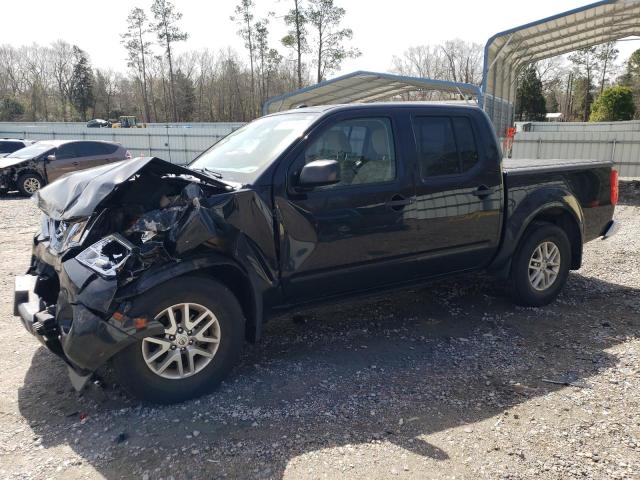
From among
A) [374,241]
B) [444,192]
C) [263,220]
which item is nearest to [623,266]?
[444,192]

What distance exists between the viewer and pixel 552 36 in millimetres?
18344

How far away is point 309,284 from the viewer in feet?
12.6

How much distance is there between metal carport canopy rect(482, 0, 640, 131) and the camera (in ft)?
50.4

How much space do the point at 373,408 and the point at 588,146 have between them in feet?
44.4

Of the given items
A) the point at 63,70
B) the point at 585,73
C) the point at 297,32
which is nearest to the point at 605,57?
the point at 585,73

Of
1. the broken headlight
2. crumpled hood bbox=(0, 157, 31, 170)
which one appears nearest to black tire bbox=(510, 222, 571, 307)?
the broken headlight

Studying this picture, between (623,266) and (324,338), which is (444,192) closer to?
(324,338)

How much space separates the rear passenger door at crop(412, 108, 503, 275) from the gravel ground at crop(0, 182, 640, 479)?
76 cm

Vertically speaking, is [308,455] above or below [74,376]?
below

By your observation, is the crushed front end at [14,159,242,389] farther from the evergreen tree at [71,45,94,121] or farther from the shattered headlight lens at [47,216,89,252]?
the evergreen tree at [71,45,94,121]

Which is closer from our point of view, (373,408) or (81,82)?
(373,408)

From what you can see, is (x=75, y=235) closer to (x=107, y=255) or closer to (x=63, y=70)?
(x=107, y=255)

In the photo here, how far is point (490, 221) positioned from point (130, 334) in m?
3.28

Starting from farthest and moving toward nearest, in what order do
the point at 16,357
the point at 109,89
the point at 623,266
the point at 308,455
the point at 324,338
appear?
the point at 109,89 < the point at 623,266 < the point at 324,338 < the point at 16,357 < the point at 308,455
